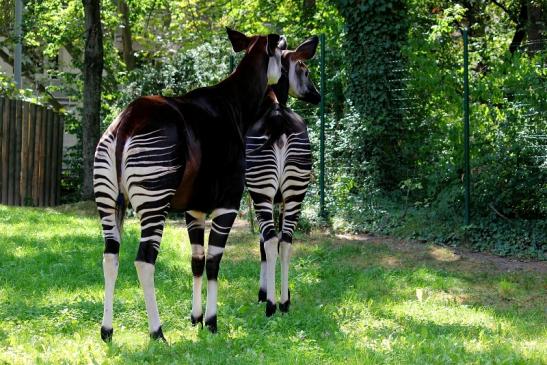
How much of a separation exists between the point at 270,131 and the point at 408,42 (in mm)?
5830

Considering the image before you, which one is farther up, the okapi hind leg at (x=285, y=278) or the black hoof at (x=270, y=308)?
the okapi hind leg at (x=285, y=278)

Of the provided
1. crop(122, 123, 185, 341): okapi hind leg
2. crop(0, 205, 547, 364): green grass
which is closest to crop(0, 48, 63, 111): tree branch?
crop(0, 205, 547, 364): green grass

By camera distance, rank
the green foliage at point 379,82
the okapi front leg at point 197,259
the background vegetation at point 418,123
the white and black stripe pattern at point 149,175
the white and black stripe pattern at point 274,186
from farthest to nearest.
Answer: the green foliage at point 379,82 < the background vegetation at point 418,123 < the white and black stripe pattern at point 274,186 < the okapi front leg at point 197,259 < the white and black stripe pattern at point 149,175

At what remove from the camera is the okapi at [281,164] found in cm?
616

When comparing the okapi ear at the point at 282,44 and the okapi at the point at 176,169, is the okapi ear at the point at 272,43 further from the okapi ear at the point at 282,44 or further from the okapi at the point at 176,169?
the okapi ear at the point at 282,44

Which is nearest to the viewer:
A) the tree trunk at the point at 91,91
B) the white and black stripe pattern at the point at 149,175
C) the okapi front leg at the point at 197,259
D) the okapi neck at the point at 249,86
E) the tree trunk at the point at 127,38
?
the white and black stripe pattern at the point at 149,175

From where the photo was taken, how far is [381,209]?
11.4 metres

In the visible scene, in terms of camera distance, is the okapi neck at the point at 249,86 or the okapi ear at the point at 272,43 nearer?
the okapi neck at the point at 249,86

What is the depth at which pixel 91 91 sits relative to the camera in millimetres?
14523

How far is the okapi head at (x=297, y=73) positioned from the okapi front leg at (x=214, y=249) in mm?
1596

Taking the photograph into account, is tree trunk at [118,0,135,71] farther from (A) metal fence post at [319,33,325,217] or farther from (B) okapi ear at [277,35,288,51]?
(B) okapi ear at [277,35,288,51]

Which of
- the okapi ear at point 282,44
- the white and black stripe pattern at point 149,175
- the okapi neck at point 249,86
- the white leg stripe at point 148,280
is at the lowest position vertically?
the white leg stripe at point 148,280

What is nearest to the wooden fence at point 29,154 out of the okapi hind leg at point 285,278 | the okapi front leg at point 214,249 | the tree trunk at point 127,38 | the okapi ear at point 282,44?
the tree trunk at point 127,38

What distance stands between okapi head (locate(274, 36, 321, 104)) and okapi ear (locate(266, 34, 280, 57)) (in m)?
0.57
